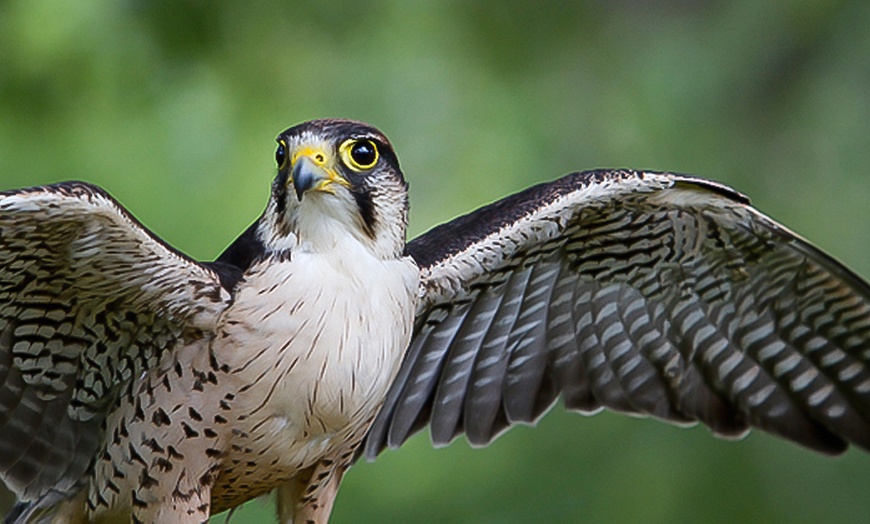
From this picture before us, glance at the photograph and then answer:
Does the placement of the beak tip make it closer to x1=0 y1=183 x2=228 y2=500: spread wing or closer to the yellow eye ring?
the yellow eye ring

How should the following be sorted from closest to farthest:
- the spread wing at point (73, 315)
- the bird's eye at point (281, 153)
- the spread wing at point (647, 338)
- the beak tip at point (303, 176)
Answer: the spread wing at point (73, 315) < the beak tip at point (303, 176) < the bird's eye at point (281, 153) < the spread wing at point (647, 338)

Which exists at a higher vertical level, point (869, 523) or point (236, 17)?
point (236, 17)

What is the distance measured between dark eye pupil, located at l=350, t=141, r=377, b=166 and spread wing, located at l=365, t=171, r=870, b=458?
584 mm

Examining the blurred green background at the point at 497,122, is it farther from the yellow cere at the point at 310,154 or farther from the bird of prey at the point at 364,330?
the yellow cere at the point at 310,154

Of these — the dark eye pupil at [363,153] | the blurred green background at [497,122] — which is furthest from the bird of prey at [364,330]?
the blurred green background at [497,122]

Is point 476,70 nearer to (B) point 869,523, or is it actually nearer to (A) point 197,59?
(A) point 197,59

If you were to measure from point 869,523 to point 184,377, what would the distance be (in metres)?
3.45

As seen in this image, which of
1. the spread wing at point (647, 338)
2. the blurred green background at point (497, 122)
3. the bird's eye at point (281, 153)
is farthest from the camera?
the blurred green background at point (497, 122)

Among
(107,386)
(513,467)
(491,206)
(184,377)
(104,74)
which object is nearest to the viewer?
(184,377)

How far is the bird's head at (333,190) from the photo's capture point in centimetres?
312

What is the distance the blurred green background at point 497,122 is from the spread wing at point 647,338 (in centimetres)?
104

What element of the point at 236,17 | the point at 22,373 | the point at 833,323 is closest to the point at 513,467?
the point at 833,323

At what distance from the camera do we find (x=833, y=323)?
13.0ft

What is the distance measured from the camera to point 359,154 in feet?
10.5
